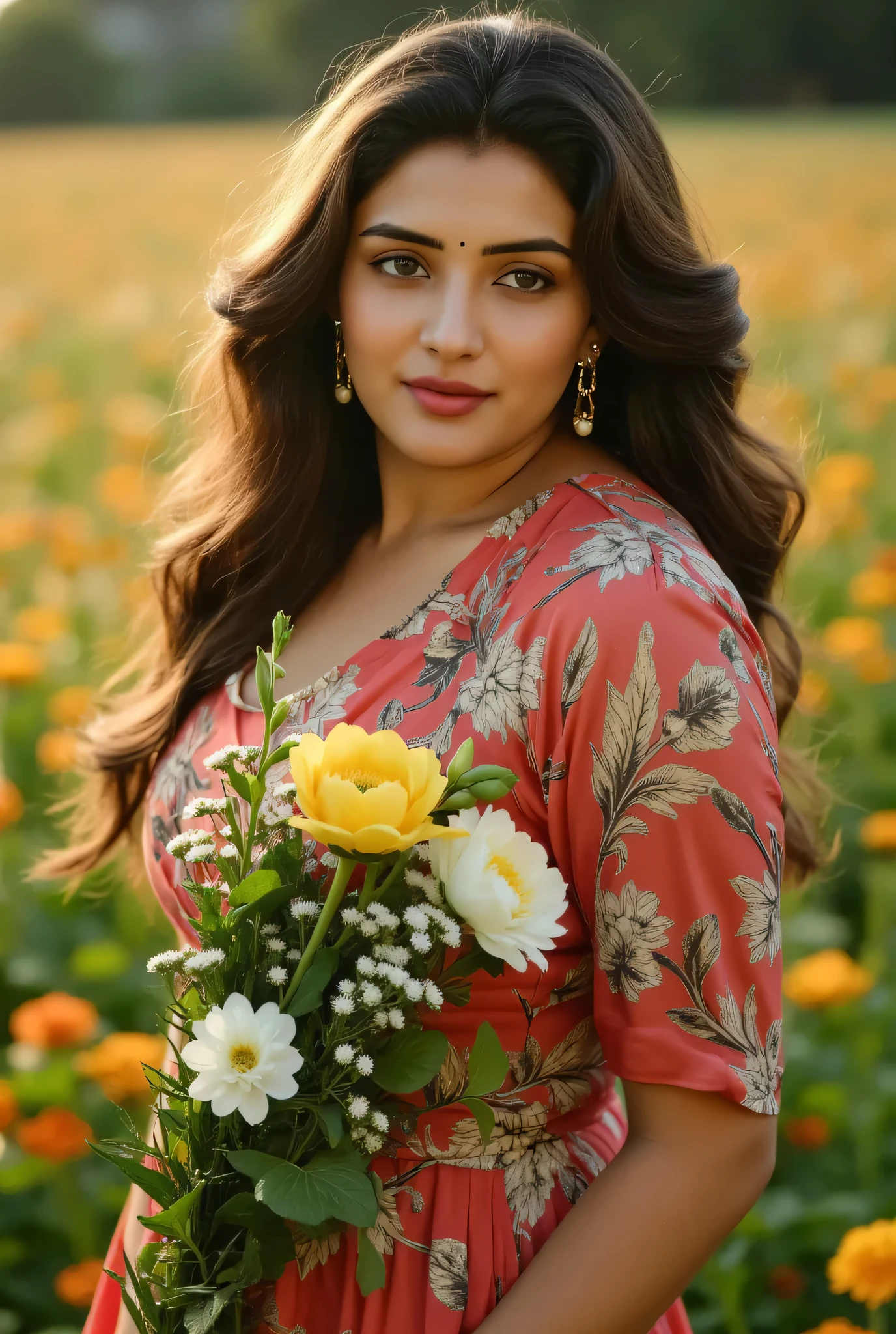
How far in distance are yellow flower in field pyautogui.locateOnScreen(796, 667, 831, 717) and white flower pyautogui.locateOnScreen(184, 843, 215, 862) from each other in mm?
1962

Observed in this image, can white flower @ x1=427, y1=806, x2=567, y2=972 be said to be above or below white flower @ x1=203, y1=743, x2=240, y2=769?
below

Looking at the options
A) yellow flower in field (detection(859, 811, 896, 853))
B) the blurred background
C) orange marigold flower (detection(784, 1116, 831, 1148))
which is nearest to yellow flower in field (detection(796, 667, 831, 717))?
the blurred background

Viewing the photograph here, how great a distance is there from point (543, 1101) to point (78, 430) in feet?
11.7

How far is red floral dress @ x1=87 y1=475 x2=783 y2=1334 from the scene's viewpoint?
3.34ft

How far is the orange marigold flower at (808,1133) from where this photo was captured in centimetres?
194

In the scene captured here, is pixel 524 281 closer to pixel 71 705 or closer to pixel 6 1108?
pixel 6 1108

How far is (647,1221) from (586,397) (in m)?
0.84

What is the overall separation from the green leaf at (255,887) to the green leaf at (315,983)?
2.4 inches

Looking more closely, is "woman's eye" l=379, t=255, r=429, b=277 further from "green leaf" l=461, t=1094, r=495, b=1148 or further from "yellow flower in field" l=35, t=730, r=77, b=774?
"yellow flower in field" l=35, t=730, r=77, b=774

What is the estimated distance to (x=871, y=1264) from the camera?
4.93 feet

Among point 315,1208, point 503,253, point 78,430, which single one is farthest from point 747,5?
point 315,1208

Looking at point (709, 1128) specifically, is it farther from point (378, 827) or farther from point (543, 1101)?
point (378, 827)

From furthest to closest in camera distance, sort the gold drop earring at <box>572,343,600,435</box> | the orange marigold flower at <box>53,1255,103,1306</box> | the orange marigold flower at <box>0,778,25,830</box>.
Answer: the orange marigold flower at <box>0,778,25,830</box>, the orange marigold flower at <box>53,1255,103,1306</box>, the gold drop earring at <box>572,343,600,435</box>

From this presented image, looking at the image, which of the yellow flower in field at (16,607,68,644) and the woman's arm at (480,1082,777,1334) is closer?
the woman's arm at (480,1082,777,1334)
